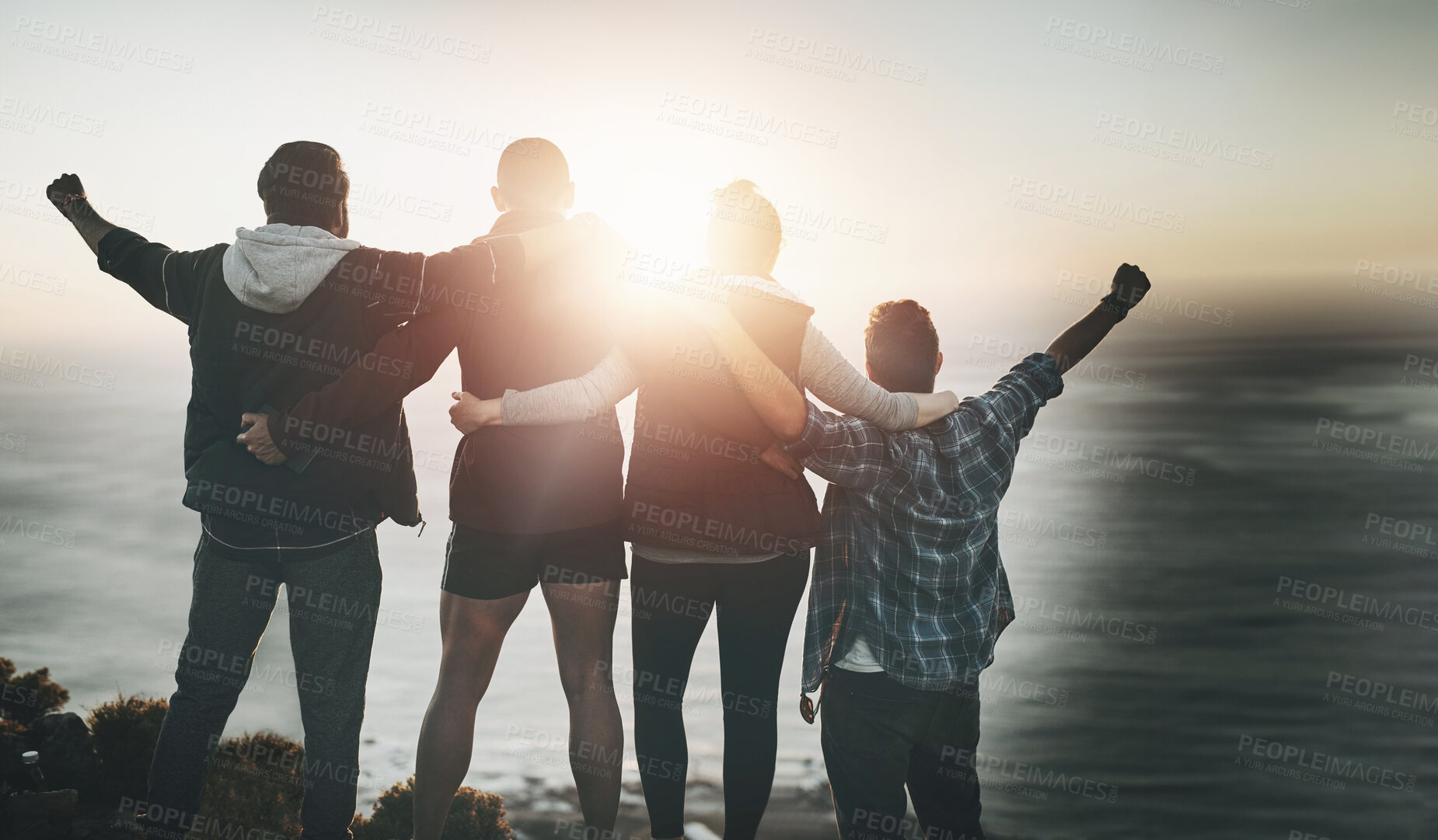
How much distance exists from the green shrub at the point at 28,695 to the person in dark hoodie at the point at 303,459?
2.25 metres

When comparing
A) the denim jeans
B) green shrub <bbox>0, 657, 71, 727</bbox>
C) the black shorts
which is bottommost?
green shrub <bbox>0, 657, 71, 727</bbox>

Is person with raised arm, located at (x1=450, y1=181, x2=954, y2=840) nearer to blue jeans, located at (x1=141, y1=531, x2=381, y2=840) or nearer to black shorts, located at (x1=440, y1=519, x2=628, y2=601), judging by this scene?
black shorts, located at (x1=440, y1=519, x2=628, y2=601)

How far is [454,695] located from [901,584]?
3.43ft

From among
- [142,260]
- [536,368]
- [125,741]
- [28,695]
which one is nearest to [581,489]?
[536,368]

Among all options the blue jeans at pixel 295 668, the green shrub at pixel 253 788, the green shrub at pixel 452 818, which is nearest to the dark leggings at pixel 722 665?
the blue jeans at pixel 295 668

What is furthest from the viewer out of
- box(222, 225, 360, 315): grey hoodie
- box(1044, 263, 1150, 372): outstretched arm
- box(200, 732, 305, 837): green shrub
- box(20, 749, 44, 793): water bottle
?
box(200, 732, 305, 837): green shrub

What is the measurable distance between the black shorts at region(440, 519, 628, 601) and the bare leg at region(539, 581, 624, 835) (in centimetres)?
3

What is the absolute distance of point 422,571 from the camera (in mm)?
18422

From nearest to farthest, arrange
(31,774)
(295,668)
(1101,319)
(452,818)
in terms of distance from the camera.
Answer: (295,668), (1101,319), (31,774), (452,818)

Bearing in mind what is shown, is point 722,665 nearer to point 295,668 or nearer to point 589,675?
point 589,675

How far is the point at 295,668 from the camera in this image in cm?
184

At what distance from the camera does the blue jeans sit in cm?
180

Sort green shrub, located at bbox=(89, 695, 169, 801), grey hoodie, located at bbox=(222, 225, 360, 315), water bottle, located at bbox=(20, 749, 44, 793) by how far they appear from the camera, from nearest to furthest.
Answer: grey hoodie, located at bbox=(222, 225, 360, 315) → water bottle, located at bbox=(20, 749, 44, 793) → green shrub, located at bbox=(89, 695, 169, 801)

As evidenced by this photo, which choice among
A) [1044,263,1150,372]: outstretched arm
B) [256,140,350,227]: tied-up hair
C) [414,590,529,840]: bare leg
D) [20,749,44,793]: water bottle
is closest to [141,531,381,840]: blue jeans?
[414,590,529,840]: bare leg
